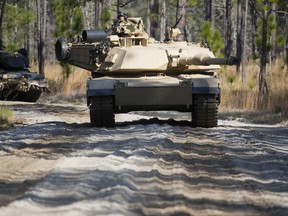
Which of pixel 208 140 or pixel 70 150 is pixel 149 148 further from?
pixel 208 140

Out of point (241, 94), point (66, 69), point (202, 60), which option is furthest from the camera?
point (66, 69)

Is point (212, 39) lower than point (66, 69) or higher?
higher

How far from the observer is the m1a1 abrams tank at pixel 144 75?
13344 millimetres

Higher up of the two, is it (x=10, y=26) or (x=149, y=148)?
(x=10, y=26)

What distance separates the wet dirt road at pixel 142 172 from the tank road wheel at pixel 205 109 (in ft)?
2.51

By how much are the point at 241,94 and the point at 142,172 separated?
13.5 m

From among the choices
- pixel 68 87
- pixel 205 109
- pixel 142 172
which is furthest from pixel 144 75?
pixel 68 87

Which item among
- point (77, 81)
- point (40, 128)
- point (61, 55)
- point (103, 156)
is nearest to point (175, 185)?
point (103, 156)

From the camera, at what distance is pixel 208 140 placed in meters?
11.1

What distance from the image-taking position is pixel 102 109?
13.3m

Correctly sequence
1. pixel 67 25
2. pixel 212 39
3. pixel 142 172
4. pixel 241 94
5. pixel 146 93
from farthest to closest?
pixel 67 25
pixel 212 39
pixel 241 94
pixel 146 93
pixel 142 172

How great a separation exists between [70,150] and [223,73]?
15027 millimetres

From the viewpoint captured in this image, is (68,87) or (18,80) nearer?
(18,80)

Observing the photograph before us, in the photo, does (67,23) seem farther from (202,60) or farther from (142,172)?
(142,172)
